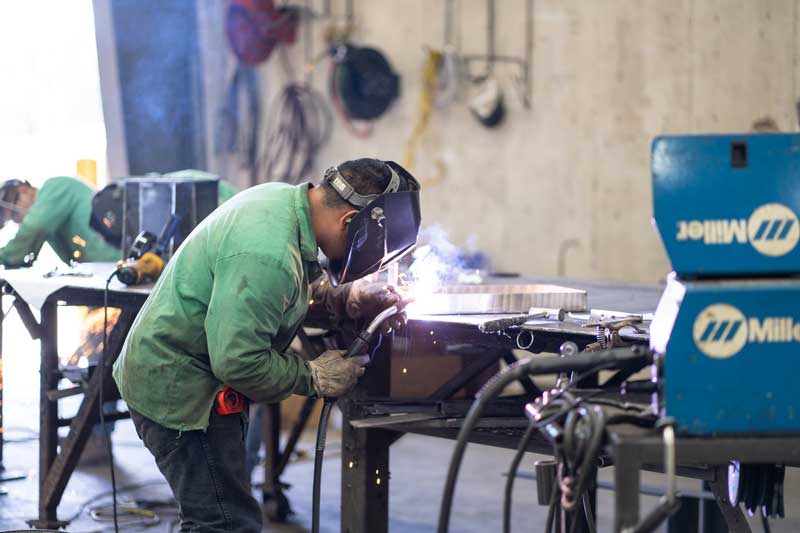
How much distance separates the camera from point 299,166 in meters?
8.08

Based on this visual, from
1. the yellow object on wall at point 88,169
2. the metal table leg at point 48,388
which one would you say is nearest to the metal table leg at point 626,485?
the metal table leg at point 48,388

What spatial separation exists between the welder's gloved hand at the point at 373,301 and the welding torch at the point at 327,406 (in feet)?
0.13

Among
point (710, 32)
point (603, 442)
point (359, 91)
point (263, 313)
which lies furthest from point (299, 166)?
point (603, 442)

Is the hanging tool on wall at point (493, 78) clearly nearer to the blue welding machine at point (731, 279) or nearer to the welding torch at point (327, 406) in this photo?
the welding torch at point (327, 406)

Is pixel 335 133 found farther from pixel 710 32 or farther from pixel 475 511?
pixel 475 511

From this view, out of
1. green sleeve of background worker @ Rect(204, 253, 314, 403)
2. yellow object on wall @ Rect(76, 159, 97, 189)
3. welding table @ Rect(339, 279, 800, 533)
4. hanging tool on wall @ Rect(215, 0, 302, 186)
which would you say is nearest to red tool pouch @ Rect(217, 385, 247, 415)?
green sleeve of background worker @ Rect(204, 253, 314, 403)

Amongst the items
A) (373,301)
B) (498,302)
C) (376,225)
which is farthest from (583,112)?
(376,225)

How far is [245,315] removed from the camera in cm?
231

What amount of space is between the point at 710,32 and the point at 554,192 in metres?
1.38

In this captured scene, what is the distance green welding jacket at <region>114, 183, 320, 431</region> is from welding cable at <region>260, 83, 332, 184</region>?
540 centimetres

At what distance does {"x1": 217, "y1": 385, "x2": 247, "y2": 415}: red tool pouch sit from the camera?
256cm

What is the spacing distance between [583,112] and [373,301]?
3963 millimetres

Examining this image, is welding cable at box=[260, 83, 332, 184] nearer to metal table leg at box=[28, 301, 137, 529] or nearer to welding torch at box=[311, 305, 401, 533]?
metal table leg at box=[28, 301, 137, 529]

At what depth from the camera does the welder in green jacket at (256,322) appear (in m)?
2.38
